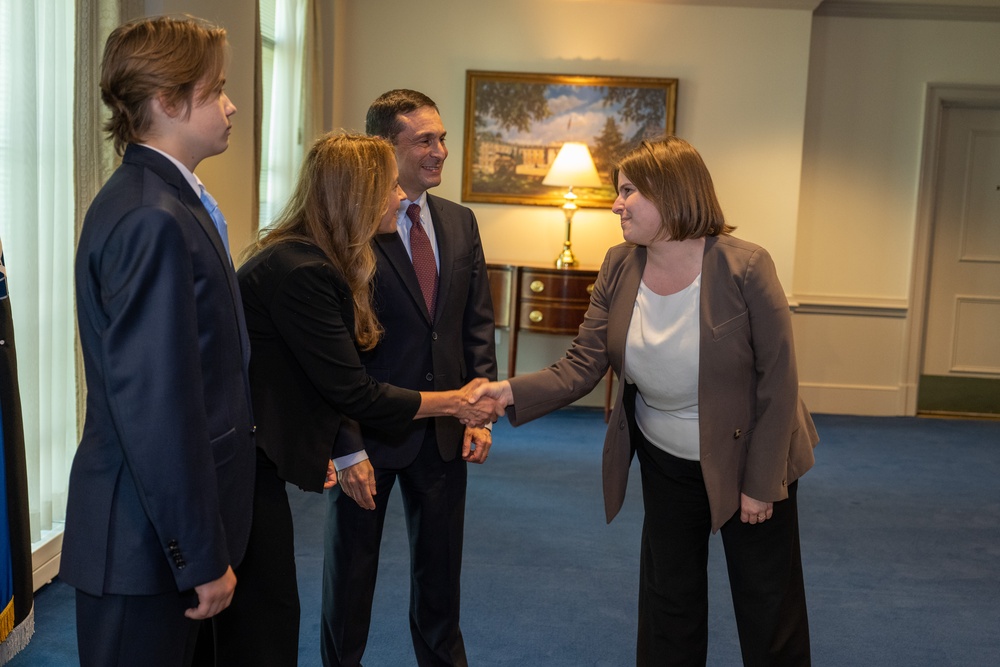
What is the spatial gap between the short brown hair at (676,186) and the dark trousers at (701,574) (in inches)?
20.6

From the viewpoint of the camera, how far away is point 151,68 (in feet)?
4.43

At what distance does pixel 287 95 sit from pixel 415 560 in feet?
11.7

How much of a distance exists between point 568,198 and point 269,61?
216 centimetres

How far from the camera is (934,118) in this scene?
6.84 m

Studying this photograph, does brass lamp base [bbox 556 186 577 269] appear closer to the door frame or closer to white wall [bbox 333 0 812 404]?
white wall [bbox 333 0 812 404]

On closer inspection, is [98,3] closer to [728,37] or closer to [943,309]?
[728,37]

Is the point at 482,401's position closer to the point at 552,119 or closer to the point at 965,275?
the point at 552,119

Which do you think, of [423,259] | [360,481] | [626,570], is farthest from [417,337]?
[626,570]

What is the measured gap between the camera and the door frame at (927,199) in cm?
683

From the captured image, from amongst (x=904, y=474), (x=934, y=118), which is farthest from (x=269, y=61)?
(x=934, y=118)

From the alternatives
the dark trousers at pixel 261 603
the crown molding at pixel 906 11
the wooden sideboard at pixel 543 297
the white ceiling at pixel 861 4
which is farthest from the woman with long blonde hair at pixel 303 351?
the crown molding at pixel 906 11

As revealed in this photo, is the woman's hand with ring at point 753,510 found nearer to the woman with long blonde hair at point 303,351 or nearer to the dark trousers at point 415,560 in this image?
the dark trousers at point 415,560

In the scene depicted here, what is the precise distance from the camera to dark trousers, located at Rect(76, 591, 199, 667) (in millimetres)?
1371

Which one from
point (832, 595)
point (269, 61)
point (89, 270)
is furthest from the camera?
point (269, 61)
